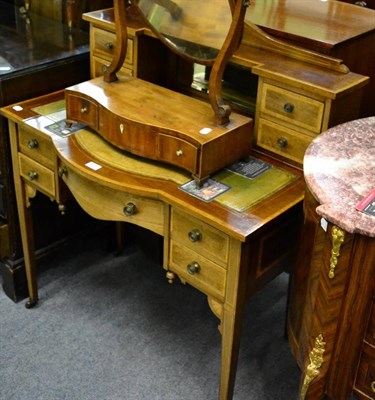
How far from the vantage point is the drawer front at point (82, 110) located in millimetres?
1771

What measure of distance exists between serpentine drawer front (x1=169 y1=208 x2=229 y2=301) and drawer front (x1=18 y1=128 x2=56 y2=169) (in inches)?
18.7

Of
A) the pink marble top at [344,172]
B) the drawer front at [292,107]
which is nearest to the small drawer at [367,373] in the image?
the pink marble top at [344,172]

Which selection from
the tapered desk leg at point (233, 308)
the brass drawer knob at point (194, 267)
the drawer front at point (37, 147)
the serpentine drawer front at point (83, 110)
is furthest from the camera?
the drawer front at point (37, 147)

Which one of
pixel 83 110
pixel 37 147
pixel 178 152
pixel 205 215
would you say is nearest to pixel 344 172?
pixel 205 215

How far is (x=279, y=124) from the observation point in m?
1.68

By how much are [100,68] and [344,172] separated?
999 mm

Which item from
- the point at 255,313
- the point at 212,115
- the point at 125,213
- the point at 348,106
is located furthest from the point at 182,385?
the point at 348,106

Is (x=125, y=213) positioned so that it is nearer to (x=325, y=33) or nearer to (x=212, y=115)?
(x=212, y=115)

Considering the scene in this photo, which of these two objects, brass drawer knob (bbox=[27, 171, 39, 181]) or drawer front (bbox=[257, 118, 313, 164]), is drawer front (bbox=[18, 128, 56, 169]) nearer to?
brass drawer knob (bbox=[27, 171, 39, 181])

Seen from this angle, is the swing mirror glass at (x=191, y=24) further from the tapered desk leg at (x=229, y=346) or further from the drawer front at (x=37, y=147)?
the tapered desk leg at (x=229, y=346)

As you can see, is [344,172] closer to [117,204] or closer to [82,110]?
[117,204]

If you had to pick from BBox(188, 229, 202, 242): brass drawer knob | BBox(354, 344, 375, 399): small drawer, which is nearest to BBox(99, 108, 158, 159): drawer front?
BBox(188, 229, 202, 242): brass drawer knob

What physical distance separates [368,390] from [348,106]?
684 millimetres

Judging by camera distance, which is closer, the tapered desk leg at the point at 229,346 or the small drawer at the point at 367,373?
the small drawer at the point at 367,373
